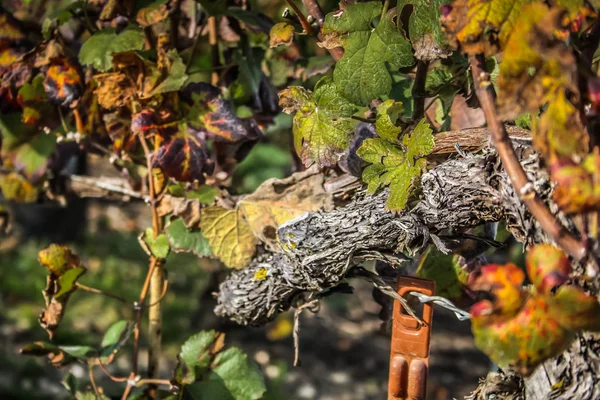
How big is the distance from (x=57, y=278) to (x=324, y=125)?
500 millimetres

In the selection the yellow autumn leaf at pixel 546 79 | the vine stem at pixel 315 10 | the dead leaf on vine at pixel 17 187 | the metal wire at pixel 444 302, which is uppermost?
the yellow autumn leaf at pixel 546 79

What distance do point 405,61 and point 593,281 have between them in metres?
0.30

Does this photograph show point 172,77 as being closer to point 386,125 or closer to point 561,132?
point 386,125

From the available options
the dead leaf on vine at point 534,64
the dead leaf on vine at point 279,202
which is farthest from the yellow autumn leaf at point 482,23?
the dead leaf on vine at point 279,202

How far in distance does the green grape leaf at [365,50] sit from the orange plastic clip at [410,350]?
0.22 meters

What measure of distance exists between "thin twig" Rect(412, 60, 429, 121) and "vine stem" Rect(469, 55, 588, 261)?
0.19m

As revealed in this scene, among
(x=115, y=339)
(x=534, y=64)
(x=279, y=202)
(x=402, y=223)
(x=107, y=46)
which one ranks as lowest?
(x=115, y=339)

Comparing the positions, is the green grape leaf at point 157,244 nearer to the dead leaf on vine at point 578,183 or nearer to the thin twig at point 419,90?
the thin twig at point 419,90

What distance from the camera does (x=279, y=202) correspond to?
3.06ft

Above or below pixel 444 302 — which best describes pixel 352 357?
below

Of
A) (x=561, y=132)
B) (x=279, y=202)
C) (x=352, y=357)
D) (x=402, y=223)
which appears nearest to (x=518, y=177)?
(x=561, y=132)

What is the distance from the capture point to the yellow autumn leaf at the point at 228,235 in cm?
94

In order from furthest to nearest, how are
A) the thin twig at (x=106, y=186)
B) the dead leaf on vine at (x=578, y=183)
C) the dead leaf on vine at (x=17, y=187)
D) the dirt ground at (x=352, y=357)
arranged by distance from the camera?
1. the dirt ground at (x=352, y=357)
2. the dead leaf on vine at (x=17, y=187)
3. the thin twig at (x=106, y=186)
4. the dead leaf on vine at (x=578, y=183)

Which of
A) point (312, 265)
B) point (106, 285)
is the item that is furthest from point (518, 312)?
point (106, 285)
